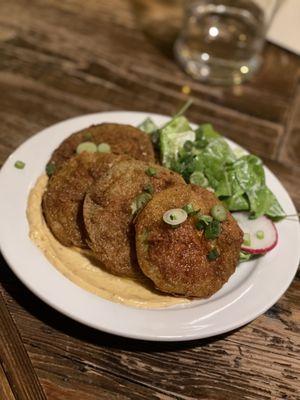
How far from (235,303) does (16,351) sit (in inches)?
29.6

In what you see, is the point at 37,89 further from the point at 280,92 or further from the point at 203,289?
the point at 203,289

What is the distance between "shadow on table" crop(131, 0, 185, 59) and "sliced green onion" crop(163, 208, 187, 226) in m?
1.96

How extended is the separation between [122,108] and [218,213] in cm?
135

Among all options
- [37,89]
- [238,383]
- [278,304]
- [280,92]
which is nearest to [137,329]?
[238,383]

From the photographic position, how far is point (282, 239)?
2086 mm

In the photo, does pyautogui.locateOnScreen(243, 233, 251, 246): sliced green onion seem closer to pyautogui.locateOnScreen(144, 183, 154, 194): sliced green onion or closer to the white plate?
the white plate

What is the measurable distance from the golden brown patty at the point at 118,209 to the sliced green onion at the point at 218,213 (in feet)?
0.58

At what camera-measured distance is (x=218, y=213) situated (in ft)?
6.07

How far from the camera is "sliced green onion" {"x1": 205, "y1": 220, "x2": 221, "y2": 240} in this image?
1.79 m

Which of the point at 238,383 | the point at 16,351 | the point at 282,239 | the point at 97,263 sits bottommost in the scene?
the point at 16,351

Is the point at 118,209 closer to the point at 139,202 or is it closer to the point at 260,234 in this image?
the point at 139,202

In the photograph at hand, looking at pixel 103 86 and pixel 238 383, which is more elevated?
pixel 103 86

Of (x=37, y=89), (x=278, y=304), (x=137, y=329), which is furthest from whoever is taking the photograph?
(x=37, y=89)

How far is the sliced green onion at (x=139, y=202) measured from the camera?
1.86 m
